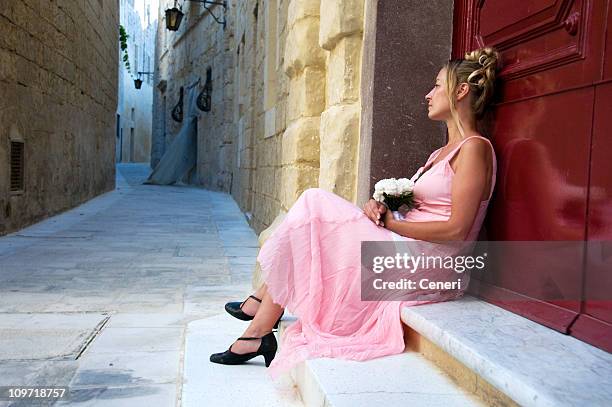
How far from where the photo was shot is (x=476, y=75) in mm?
2266

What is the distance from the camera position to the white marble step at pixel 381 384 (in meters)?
1.61

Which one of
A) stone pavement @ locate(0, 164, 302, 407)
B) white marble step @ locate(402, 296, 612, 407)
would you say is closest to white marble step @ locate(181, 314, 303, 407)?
stone pavement @ locate(0, 164, 302, 407)

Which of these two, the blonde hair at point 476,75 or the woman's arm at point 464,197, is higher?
the blonde hair at point 476,75

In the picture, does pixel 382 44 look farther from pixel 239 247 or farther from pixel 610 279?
pixel 239 247

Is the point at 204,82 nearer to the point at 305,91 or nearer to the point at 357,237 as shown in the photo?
the point at 305,91

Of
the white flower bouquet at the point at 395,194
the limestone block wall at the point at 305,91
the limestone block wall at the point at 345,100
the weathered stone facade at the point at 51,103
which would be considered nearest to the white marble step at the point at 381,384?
the white flower bouquet at the point at 395,194

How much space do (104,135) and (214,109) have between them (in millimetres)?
3243

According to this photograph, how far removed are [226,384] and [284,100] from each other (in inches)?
134

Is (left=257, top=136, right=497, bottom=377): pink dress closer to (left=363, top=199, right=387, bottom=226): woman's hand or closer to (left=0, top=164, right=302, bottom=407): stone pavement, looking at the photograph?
(left=363, top=199, right=387, bottom=226): woman's hand

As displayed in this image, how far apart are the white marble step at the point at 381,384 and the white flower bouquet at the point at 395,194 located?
0.58 m

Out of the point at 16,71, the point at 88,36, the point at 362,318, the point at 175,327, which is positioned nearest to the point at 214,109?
the point at 88,36

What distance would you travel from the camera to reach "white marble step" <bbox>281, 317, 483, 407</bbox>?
161cm

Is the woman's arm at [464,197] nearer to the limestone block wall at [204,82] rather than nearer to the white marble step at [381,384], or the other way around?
the white marble step at [381,384]

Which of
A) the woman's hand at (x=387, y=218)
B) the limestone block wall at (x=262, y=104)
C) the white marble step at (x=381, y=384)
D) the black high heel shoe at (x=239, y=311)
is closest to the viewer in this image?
the white marble step at (x=381, y=384)
